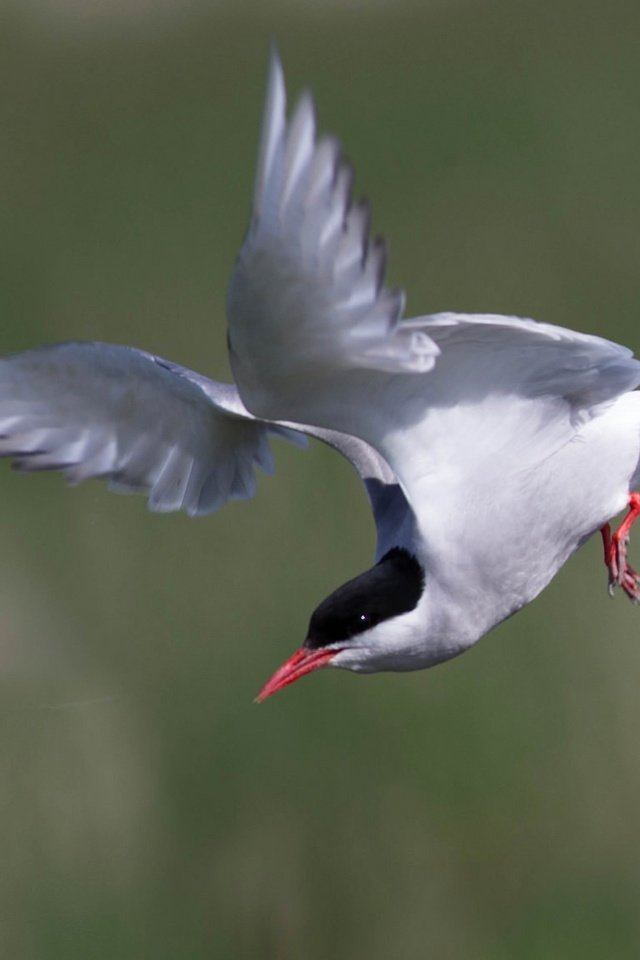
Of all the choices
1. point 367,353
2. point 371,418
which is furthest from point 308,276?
point 371,418

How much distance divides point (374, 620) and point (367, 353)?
0.40 metres

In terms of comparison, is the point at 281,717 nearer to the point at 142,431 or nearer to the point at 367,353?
the point at 142,431

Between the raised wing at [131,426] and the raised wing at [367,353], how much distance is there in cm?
34

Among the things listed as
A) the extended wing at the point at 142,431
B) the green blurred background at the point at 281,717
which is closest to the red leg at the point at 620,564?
the extended wing at the point at 142,431

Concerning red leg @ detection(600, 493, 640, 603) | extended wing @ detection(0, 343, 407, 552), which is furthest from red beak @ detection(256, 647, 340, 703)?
red leg @ detection(600, 493, 640, 603)

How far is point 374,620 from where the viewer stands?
2.38 m

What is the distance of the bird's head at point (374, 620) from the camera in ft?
7.79

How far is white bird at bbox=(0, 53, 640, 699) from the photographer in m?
2.02

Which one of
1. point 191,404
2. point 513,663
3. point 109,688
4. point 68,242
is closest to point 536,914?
point 513,663

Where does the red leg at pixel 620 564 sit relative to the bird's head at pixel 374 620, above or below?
below

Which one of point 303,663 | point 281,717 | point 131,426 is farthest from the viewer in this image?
point 281,717

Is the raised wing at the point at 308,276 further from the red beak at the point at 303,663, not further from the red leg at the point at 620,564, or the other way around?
the red leg at the point at 620,564

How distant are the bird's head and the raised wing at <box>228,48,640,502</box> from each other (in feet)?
0.29

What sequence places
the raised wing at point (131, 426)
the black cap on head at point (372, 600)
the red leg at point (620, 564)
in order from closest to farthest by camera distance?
1. the black cap on head at point (372, 600)
2. the raised wing at point (131, 426)
3. the red leg at point (620, 564)
